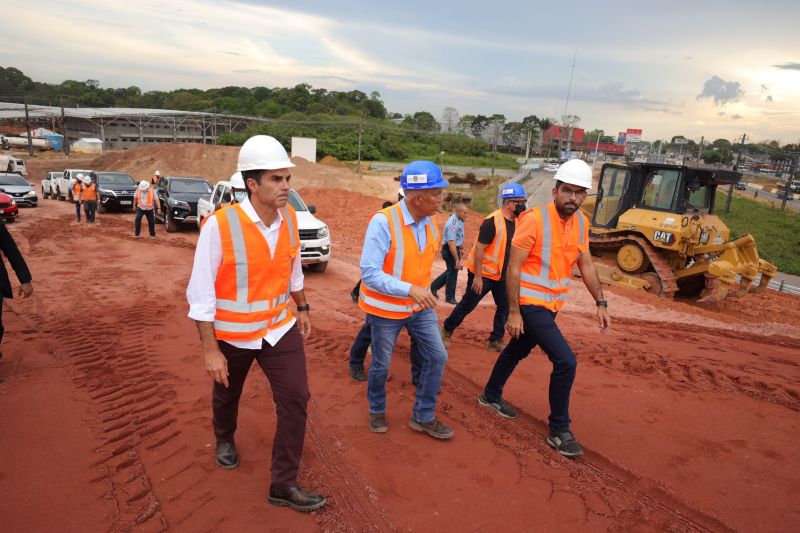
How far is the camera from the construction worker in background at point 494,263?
578 centimetres

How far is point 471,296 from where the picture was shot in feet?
19.2

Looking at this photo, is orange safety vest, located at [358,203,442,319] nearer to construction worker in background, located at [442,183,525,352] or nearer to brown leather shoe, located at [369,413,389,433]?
brown leather shoe, located at [369,413,389,433]

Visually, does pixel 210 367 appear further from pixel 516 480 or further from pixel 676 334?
pixel 676 334

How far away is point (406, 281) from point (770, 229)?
2838cm

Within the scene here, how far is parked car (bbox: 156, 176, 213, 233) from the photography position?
47.8 ft

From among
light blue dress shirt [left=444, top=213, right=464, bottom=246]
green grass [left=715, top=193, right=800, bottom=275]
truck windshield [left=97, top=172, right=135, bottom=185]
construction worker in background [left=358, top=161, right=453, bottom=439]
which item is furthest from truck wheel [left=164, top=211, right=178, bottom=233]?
green grass [left=715, top=193, right=800, bottom=275]

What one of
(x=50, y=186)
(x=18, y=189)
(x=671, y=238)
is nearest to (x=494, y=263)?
(x=671, y=238)

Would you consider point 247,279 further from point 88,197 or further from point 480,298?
point 88,197

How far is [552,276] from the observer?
12.4 ft

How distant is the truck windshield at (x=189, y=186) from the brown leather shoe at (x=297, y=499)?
1419cm

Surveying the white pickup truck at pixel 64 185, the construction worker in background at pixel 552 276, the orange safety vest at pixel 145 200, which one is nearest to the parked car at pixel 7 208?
the orange safety vest at pixel 145 200

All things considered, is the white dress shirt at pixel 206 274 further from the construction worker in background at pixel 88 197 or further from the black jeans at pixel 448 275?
the construction worker in background at pixel 88 197

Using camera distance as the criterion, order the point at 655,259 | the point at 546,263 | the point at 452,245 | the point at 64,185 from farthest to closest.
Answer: the point at 64,185 < the point at 655,259 < the point at 452,245 < the point at 546,263

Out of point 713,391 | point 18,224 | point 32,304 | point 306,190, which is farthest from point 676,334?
point 306,190
